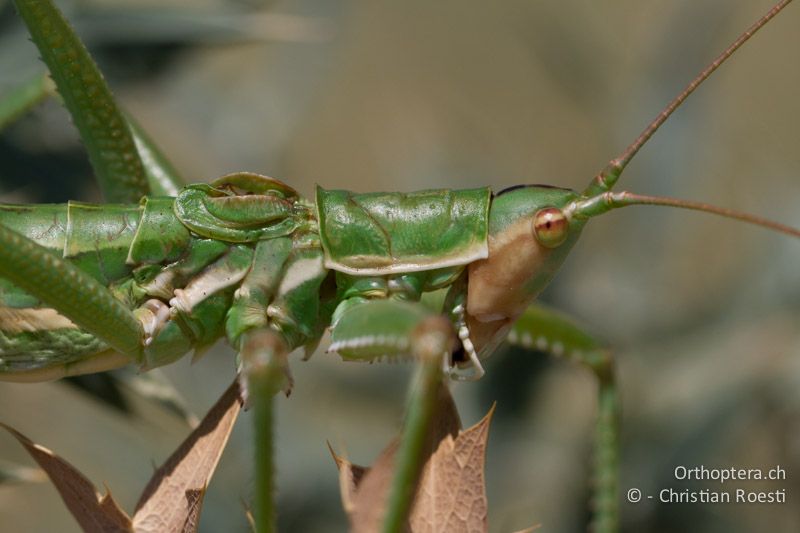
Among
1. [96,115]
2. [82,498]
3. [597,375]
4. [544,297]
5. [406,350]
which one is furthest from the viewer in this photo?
[544,297]

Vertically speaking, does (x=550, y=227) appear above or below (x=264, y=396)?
above

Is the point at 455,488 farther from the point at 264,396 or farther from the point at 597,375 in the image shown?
the point at 597,375

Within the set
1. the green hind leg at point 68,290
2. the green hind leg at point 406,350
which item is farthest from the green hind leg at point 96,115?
the green hind leg at point 406,350

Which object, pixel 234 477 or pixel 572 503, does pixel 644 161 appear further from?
pixel 234 477

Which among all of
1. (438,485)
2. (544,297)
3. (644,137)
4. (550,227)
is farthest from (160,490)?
(544,297)

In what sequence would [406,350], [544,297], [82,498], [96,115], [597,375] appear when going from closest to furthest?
[82,498] < [406,350] < [96,115] < [597,375] < [544,297]

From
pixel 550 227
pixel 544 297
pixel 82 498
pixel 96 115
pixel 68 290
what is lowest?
Result: pixel 82 498

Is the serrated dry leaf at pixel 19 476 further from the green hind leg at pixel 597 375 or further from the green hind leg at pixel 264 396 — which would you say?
the green hind leg at pixel 597 375

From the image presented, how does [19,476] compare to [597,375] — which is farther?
[597,375]

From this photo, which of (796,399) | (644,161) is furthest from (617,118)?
(796,399)
